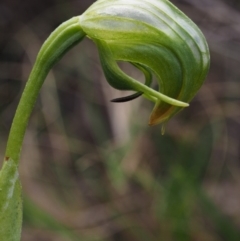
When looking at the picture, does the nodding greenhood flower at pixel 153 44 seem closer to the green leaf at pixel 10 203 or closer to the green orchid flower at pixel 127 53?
the green orchid flower at pixel 127 53

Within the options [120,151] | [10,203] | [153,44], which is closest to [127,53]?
[153,44]

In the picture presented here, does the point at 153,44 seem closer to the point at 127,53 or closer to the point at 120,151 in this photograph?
the point at 127,53

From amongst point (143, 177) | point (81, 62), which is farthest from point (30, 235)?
point (81, 62)

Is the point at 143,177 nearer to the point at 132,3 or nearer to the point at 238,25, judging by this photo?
the point at 238,25

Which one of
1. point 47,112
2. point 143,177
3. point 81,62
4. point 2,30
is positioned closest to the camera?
point 143,177

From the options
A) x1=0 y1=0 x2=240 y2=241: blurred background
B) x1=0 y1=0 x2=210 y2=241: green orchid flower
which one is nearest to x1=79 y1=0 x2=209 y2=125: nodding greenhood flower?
x1=0 y1=0 x2=210 y2=241: green orchid flower

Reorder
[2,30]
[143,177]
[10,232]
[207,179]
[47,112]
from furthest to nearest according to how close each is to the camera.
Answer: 1. [2,30]
2. [47,112]
3. [207,179]
4. [143,177]
5. [10,232]

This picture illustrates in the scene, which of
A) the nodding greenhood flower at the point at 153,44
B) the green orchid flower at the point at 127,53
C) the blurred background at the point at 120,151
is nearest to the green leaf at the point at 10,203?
the green orchid flower at the point at 127,53
